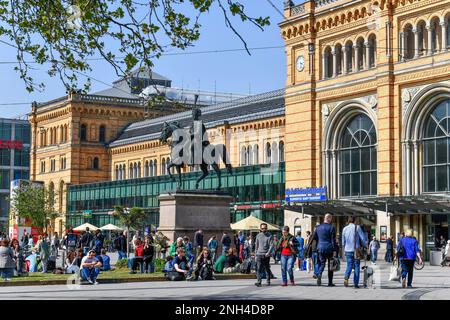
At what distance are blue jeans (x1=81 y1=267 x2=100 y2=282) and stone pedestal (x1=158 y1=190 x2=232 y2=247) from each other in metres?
8.68

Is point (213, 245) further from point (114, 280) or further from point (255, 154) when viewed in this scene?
point (255, 154)

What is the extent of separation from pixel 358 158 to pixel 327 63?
21.0ft

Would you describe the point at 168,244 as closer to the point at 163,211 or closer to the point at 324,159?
the point at 163,211

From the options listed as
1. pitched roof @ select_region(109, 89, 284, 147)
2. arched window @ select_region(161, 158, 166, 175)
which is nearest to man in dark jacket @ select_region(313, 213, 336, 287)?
pitched roof @ select_region(109, 89, 284, 147)

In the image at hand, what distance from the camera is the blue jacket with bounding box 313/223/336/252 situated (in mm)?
21906

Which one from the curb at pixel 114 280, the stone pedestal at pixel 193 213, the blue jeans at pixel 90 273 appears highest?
the stone pedestal at pixel 193 213

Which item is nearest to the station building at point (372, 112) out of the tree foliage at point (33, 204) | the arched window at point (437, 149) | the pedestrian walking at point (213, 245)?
the arched window at point (437, 149)

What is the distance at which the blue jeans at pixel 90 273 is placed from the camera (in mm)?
25297

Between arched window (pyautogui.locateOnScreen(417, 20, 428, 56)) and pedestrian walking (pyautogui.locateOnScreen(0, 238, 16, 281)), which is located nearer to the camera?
pedestrian walking (pyautogui.locateOnScreen(0, 238, 16, 281))

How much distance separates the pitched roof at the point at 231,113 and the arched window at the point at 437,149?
20.6 meters

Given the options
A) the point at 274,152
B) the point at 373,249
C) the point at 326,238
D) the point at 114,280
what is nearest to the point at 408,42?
the point at 373,249

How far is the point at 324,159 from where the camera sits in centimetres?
5275

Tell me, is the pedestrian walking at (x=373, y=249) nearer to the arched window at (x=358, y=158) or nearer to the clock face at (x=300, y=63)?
the arched window at (x=358, y=158)

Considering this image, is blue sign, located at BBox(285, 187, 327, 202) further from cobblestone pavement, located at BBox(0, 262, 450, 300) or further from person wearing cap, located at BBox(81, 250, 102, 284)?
person wearing cap, located at BBox(81, 250, 102, 284)
